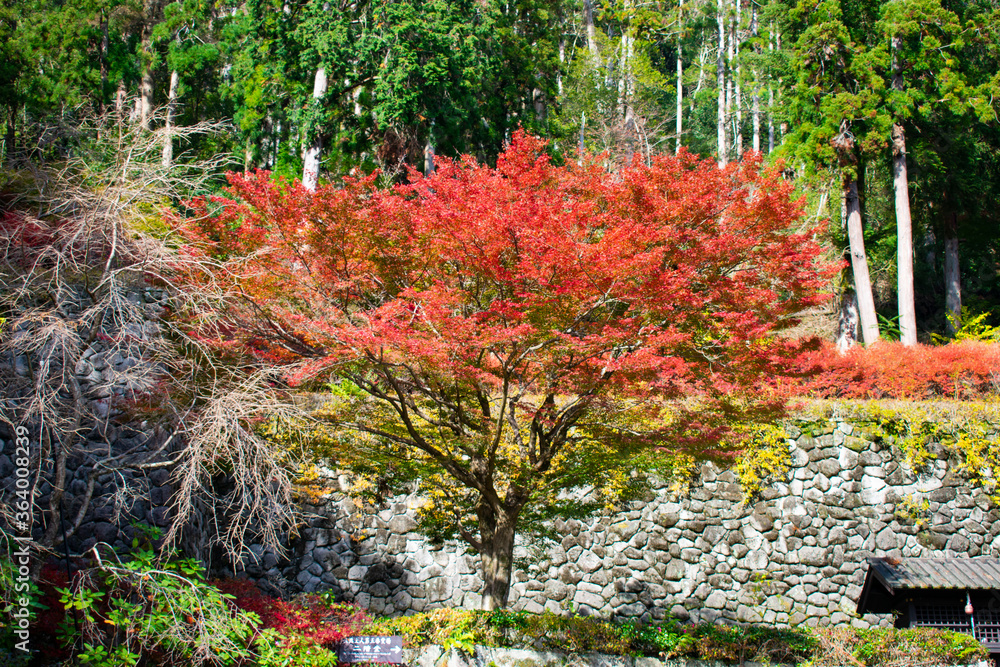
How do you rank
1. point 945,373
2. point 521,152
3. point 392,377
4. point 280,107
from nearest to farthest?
1. point 392,377
2. point 521,152
3. point 945,373
4. point 280,107

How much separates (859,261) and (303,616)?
549 inches

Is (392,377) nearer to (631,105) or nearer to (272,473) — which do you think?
(272,473)

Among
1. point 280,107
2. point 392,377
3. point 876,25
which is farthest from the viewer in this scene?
point 280,107

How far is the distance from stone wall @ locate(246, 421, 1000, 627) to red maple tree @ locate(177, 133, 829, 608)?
3.15 m

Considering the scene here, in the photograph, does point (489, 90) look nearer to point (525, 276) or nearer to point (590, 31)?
point (590, 31)

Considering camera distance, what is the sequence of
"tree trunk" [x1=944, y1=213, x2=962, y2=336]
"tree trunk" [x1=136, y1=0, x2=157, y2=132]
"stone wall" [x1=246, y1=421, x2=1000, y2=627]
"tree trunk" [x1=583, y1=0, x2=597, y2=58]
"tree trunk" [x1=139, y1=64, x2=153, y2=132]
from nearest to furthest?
"stone wall" [x1=246, y1=421, x2=1000, y2=627]
"tree trunk" [x1=944, y1=213, x2=962, y2=336]
"tree trunk" [x1=136, y1=0, x2=157, y2=132]
"tree trunk" [x1=139, y1=64, x2=153, y2=132]
"tree trunk" [x1=583, y1=0, x2=597, y2=58]

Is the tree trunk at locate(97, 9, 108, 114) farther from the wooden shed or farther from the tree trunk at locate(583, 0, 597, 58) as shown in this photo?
Answer: the wooden shed

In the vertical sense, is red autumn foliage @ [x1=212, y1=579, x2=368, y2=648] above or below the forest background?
below

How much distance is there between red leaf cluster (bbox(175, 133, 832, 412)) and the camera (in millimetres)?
6410

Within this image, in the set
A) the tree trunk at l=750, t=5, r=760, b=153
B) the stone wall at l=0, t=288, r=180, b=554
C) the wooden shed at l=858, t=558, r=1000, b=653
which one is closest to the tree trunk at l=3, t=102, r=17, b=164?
the stone wall at l=0, t=288, r=180, b=554

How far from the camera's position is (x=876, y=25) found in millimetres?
15773

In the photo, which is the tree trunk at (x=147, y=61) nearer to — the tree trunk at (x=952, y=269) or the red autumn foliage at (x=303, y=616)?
the red autumn foliage at (x=303, y=616)

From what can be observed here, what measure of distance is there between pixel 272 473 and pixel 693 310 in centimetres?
446

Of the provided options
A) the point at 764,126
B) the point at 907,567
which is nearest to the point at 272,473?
the point at 907,567
